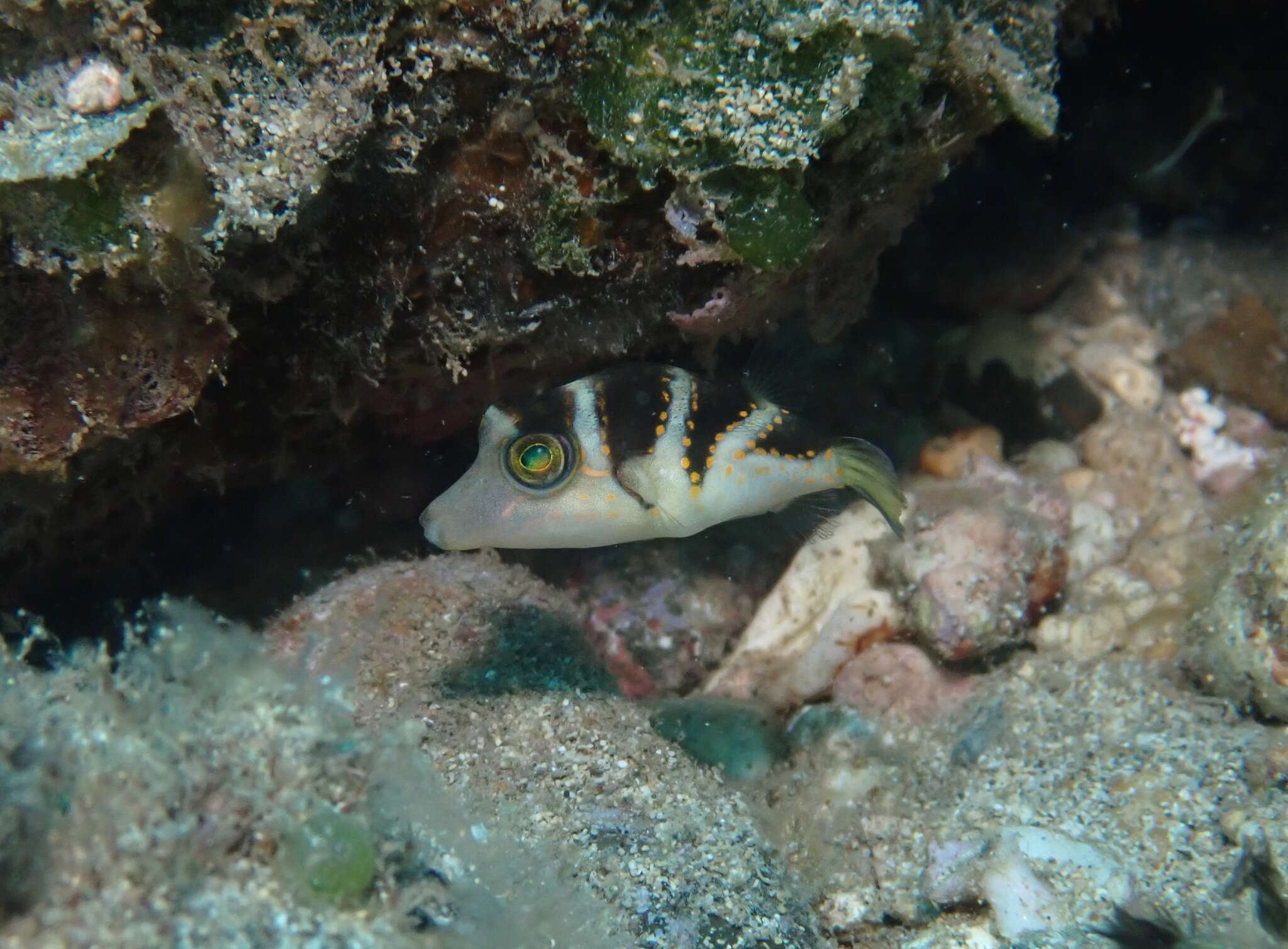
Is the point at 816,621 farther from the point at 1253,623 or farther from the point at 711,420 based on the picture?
the point at 1253,623

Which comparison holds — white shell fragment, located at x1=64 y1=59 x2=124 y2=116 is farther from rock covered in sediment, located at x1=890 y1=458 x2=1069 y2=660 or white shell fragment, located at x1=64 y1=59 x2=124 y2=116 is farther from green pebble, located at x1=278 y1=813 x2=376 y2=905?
rock covered in sediment, located at x1=890 y1=458 x2=1069 y2=660

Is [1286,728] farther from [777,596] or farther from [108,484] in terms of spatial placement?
[108,484]

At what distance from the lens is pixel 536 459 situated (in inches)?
131

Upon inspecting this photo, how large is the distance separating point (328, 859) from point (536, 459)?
1878 mm

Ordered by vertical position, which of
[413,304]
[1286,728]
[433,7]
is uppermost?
[433,7]

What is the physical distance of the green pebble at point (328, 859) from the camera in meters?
1.68

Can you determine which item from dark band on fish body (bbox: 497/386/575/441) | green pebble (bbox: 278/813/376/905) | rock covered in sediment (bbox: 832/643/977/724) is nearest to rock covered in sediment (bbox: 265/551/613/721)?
dark band on fish body (bbox: 497/386/575/441)

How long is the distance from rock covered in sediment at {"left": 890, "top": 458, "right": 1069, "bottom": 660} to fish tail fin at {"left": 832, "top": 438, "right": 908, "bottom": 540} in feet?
3.13

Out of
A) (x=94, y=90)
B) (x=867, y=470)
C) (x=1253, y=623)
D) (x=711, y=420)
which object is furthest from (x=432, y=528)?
(x=1253, y=623)

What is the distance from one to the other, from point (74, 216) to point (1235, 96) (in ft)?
25.7

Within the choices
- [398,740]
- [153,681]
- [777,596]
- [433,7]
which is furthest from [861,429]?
[153,681]

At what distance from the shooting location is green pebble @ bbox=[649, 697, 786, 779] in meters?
4.05

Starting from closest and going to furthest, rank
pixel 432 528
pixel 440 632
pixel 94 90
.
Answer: pixel 94 90 → pixel 432 528 → pixel 440 632

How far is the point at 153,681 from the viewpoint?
6.36 feet
